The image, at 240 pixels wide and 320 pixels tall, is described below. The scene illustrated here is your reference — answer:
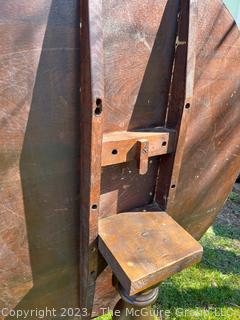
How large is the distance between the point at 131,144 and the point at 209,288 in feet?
5.81

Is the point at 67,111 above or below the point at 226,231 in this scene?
above

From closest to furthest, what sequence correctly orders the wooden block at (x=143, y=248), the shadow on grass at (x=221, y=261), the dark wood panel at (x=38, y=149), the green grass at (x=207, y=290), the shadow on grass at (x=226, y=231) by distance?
the dark wood panel at (x=38, y=149)
the wooden block at (x=143, y=248)
the green grass at (x=207, y=290)
the shadow on grass at (x=221, y=261)
the shadow on grass at (x=226, y=231)

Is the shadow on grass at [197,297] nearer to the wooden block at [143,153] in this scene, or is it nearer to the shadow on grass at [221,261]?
the shadow on grass at [221,261]

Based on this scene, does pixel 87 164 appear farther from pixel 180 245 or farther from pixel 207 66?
pixel 207 66

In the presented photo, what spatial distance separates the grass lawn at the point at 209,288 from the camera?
204 centimetres

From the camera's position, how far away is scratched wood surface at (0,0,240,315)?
796 mm

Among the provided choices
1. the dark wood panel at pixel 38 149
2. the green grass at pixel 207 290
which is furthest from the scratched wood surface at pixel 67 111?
the green grass at pixel 207 290

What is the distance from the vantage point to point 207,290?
2.23 m

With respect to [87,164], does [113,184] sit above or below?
below

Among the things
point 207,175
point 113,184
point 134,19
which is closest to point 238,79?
point 207,175

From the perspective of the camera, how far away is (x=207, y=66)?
1.14m

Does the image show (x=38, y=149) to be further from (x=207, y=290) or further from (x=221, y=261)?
(x=221, y=261)

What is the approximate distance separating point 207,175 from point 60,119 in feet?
2.88

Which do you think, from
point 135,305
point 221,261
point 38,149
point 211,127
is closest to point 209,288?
point 221,261
